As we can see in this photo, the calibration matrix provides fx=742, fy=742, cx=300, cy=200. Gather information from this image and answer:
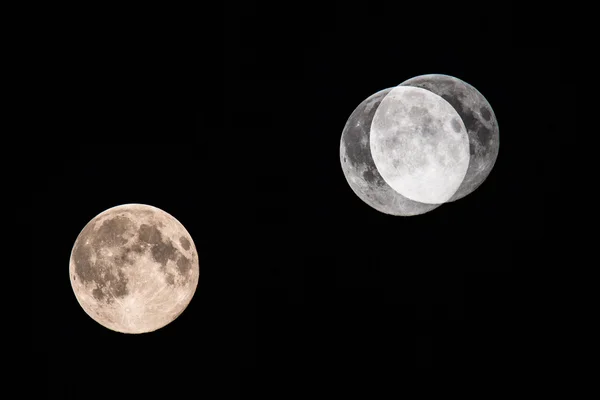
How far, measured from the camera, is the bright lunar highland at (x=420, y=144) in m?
8.09

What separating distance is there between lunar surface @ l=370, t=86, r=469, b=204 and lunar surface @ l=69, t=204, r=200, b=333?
2560mm

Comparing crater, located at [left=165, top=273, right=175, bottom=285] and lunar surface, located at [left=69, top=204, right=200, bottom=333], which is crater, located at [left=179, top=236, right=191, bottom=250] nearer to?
lunar surface, located at [left=69, top=204, right=200, bottom=333]

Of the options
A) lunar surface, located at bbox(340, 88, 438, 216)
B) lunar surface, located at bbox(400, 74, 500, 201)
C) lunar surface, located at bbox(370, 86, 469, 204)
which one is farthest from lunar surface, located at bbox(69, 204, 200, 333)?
lunar surface, located at bbox(400, 74, 500, 201)

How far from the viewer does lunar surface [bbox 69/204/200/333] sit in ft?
26.5

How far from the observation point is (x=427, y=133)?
8.08 meters

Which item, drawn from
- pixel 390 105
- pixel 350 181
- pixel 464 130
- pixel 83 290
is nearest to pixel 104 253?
pixel 83 290

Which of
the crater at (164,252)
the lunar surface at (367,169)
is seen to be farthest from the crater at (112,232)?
the lunar surface at (367,169)

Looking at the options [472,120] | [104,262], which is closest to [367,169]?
[472,120]

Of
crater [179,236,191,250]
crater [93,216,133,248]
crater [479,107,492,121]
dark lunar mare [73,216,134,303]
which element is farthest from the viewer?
crater [179,236,191,250]

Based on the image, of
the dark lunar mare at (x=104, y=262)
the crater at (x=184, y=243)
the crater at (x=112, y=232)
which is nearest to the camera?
the dark lunar mare at (x=104, y=262)

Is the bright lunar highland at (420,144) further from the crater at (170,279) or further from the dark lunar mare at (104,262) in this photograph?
the dark lunar mare at (104,262)

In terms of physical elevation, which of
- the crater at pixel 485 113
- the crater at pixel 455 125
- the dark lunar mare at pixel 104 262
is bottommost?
the dark lunar mare at pixel 104 262

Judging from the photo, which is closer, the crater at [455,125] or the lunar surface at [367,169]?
the crater at [455,125]

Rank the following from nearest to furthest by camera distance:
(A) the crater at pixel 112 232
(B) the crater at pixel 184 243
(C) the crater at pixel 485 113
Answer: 1. (A) the crater at pixel 112 232
2. (C) the crater at pixel 485 113
3. (B) the crater at pixel 184 243
